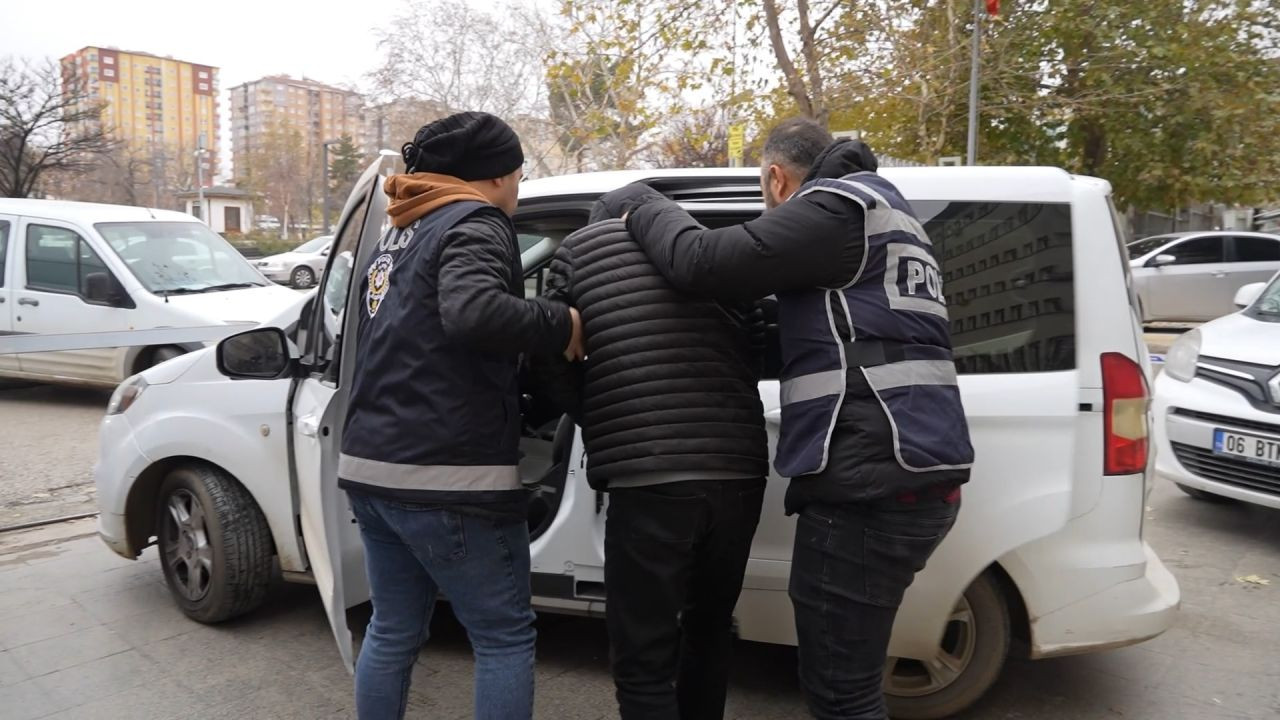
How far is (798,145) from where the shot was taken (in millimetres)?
2449

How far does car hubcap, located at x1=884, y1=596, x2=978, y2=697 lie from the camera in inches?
120

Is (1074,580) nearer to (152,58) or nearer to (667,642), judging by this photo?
(667,642)

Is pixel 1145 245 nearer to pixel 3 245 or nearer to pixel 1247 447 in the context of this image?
pixel 1247 447

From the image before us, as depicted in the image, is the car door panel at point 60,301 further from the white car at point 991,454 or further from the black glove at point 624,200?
the black glove at point 624,200

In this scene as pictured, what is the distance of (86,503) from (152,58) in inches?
3936

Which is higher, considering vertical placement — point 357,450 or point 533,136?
point 533,136

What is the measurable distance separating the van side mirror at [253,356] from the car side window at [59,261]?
5.80m

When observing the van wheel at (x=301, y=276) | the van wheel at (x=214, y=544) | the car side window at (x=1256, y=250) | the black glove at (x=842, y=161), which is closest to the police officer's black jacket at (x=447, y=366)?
the black glove at (x=842, y=161)

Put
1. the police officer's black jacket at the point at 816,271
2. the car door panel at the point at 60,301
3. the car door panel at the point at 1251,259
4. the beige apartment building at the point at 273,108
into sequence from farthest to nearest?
the beige apartment building at the point at 273,108 → the car door panel at the point at 1251,259 → the car door panel at the point at 60,301 → the police officer's black jacket at the point at 816,271

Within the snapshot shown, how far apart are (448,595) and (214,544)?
1.82 meters

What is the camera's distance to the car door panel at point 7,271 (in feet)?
29.1

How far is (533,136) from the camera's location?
27.4 meters

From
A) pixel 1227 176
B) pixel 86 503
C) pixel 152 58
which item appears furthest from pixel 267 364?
pixel 152 58

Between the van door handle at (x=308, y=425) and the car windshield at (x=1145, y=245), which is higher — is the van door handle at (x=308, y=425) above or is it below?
below
